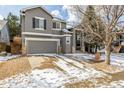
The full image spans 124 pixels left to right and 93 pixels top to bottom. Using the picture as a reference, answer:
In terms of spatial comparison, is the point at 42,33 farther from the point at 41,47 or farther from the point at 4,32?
the point at 4,32

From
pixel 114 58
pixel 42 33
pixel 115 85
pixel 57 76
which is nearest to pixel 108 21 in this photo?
pixel 114 58

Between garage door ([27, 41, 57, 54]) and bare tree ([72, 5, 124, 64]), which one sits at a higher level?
bare tree ([72, 5, 124, 64])

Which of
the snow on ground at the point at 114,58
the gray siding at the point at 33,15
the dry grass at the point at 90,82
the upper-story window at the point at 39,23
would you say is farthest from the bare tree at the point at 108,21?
the upper-story window at the point at 39,23

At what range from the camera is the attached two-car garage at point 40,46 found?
4150 millimetres

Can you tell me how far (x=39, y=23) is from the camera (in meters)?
4.49

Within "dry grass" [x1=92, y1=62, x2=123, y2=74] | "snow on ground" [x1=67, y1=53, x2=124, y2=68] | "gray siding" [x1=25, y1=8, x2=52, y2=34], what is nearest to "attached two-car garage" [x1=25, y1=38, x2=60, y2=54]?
"gray siding" [x1=25, y1=8, x2=52, y2=34]

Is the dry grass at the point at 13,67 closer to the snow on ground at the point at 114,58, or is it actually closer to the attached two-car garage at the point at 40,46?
the attached two-car garage at the point at 40,46

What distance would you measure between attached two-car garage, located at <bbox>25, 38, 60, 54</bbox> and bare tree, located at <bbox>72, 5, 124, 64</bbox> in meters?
0.79

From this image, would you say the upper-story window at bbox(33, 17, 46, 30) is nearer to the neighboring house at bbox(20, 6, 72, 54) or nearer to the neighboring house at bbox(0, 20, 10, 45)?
the neighboring house at bbox(20, 6, 72, 54)

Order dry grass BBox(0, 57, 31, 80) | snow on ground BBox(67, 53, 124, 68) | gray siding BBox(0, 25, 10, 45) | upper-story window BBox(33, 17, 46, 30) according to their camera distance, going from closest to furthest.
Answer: dry grass BBox(0, 57, 31, 80) < gray siding BBox(0, 25, 10, 45) < snow on ground BBox(67, 53, 124, 68) < upper-story window BBox(33, 17, 46, 30)

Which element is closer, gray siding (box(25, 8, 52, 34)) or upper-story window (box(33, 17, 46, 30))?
gray siding (box(25, 8, 52, 34))

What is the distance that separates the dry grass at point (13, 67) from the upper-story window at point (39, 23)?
1.07 m

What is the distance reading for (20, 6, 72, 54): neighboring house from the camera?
13.7 ft
